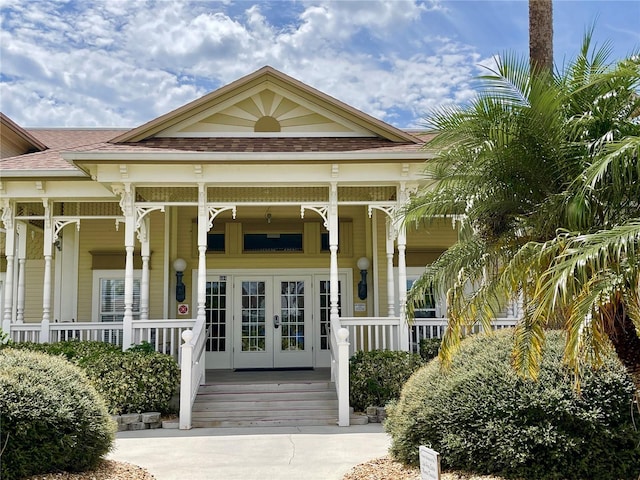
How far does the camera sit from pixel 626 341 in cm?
541

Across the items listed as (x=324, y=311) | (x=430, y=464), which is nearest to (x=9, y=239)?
(x=324, y=311)

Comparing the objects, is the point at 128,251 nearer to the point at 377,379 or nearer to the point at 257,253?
the point at 257,253

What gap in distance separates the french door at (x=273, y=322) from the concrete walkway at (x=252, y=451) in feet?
15.2

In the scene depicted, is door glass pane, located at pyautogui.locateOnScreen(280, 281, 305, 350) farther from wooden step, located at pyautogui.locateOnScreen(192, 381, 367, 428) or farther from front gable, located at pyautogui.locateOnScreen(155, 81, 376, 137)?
front gable, located at pyautogui.locateOnScreen(155, 81, 376, 137)

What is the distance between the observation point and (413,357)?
35.0ft

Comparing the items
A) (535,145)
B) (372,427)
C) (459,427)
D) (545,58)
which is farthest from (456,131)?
(372,427)

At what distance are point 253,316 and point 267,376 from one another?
7.17 feet

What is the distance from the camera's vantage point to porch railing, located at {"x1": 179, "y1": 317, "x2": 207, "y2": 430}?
9.78m

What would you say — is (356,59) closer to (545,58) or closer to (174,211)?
(545,58)

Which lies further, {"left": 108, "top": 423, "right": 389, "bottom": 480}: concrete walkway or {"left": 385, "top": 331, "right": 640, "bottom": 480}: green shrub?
{"left": 108, "top": 423, "right": 389, "bottom": 480}: concrete walkway

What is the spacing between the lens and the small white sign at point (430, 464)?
4.29 meters

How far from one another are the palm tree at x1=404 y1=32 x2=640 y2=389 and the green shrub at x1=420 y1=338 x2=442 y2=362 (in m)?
4.57

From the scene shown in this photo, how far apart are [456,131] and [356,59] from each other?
296 inches

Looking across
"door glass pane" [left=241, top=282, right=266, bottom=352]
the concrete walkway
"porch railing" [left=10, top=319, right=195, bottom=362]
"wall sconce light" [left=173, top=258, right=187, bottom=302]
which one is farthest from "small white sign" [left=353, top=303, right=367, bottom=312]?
the concrete walkway
